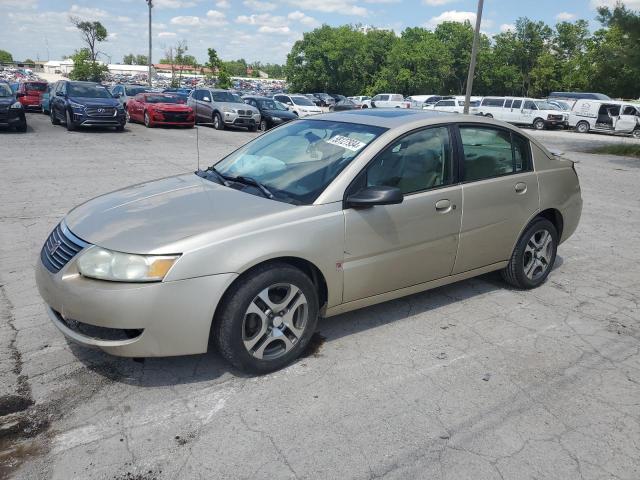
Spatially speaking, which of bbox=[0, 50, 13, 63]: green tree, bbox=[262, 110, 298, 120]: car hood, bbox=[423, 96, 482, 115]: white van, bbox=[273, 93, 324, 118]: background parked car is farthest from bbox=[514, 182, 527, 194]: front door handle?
bbox=[0, 50, 13, 63]: green tree

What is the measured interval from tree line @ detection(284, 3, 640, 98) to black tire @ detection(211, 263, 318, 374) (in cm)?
5085

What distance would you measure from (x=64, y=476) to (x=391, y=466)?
154cm

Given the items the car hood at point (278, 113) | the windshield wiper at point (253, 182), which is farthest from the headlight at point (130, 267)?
the car hood at point (278, 113)

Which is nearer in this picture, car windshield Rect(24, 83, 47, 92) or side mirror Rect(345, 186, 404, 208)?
side mirror Rect(345, 186, 404, 208)

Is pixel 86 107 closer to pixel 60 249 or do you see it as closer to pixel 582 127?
pixel 60 249

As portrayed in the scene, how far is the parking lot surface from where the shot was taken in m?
2.66

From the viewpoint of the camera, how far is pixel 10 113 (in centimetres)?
1666

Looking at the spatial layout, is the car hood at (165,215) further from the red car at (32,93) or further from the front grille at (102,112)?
the red car at (32,93)

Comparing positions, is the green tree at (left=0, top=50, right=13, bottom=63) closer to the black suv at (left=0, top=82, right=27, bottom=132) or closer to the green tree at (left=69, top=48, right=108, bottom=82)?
the green tree at (left=69, top=48, right=108, bottom=82)

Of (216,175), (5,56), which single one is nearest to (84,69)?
(216,175)

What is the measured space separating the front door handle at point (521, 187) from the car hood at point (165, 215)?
7.31 ft

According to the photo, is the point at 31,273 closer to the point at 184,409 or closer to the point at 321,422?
the point at 184,409

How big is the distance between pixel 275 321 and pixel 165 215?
0.97 meters

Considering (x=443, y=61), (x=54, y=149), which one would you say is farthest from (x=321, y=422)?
(x=443, y=61)
